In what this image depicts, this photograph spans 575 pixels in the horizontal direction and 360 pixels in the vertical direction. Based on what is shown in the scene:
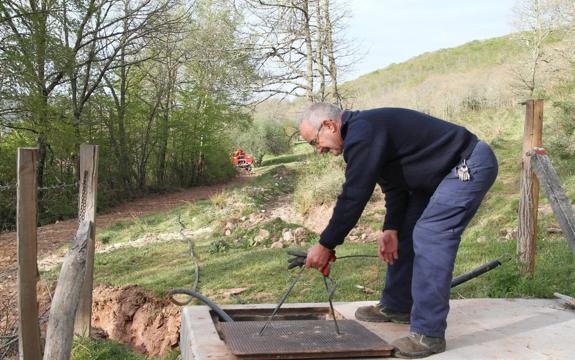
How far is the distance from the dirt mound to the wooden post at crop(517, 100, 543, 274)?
12.7 ft

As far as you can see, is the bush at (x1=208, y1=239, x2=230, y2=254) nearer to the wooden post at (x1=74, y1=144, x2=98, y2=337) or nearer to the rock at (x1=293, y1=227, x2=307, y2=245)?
the rock at (x1=293, y1=227, x2=307, y2=245)

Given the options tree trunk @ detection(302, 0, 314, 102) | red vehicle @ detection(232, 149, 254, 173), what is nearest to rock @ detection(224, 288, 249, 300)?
tree trunk @ detection(302, 0, 314, 102)

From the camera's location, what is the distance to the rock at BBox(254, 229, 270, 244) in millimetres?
10406

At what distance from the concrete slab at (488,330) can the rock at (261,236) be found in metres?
5.95

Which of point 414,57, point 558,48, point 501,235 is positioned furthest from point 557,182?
point 414,57

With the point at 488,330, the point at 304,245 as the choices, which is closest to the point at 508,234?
the point at 304,245

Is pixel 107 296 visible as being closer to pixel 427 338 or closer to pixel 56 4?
pixel 427 338

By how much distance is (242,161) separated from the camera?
29.2 m

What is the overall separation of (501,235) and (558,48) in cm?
1474

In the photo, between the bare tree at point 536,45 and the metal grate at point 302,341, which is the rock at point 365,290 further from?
the bare tree at point 536,45

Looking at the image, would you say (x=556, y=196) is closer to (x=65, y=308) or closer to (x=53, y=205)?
(x=65, y=308)

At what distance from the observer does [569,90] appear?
699 inches

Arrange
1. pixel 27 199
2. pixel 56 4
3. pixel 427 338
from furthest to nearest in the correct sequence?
1. pixel 56 4
2. pixel 27 199
3. pixel 427 338

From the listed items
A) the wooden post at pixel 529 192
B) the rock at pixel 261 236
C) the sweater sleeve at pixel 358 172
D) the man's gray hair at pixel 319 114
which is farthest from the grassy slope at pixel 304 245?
the man's gray hair at pixel 319 114
